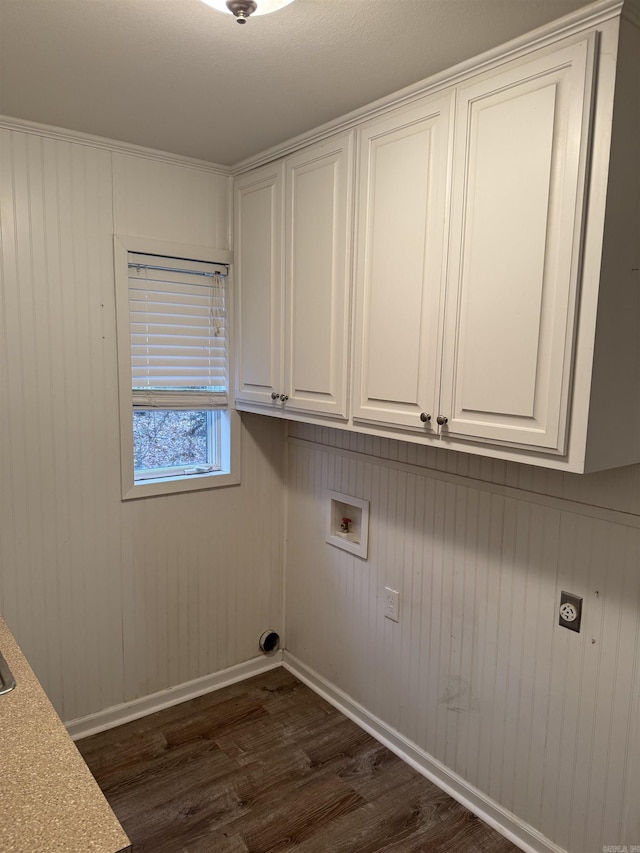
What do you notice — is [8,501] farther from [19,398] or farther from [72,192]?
[72,192]

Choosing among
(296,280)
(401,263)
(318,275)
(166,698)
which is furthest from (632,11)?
(166,698)

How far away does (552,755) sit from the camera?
1.83 m

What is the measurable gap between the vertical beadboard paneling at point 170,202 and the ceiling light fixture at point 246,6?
118cm

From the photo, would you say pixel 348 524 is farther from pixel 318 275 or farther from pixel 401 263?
pixel 401 263

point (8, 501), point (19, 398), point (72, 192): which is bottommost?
point (8, 501)

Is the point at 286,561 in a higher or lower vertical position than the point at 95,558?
lower

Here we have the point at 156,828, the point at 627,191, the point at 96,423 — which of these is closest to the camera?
the point at 627,191

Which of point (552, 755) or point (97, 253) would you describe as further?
point (97, 253)

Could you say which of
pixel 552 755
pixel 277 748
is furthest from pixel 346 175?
pixel 277 748

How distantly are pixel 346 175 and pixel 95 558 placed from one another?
181cm

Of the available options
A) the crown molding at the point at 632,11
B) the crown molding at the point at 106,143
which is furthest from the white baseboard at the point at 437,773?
the crown molding at the point at 106,143

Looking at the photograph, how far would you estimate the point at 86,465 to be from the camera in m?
2.35

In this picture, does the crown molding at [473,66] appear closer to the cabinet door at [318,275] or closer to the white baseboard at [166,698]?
the cabinet door at [318,275]

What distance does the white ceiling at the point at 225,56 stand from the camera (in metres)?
1.35
